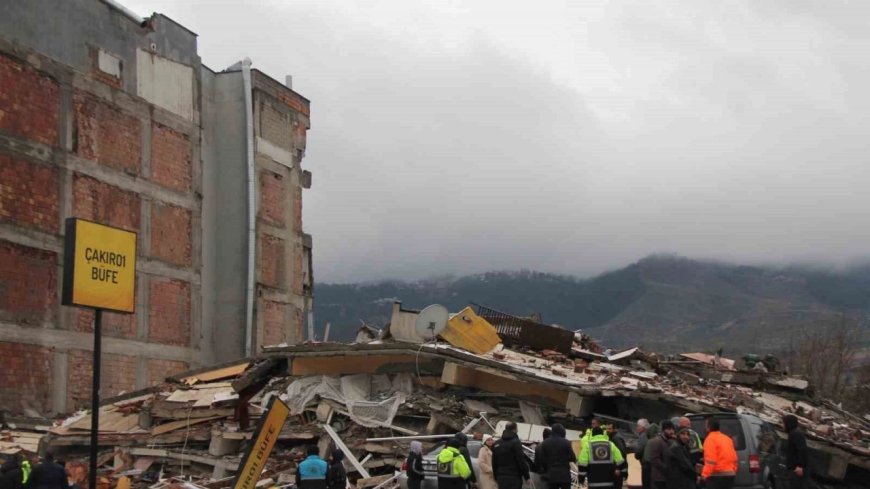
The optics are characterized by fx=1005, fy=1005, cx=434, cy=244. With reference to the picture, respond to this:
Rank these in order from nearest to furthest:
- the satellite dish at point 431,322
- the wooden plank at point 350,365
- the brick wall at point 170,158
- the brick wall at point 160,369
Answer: the wooden plank at point 350,365
the satellite dish at point 431,322
the brick wall at point 160,369
the brick wall at point 170,158

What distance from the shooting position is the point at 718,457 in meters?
13.2

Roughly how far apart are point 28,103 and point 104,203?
370 cm

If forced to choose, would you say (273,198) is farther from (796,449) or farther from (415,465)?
(796,449)

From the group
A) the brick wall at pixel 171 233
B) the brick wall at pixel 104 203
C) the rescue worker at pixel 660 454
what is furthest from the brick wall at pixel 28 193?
the rescue worker at pixel 660 454

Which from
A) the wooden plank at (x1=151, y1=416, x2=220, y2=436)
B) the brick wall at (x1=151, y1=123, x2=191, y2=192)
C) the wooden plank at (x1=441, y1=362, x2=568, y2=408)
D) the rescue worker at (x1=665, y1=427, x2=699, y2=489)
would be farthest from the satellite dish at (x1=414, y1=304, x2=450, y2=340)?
the brick wall at (x1=151, y1=123, x2=191, y2=192)

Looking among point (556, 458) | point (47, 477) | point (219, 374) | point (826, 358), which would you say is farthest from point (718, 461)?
point (826, 358)

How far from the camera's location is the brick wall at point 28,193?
2509 cm

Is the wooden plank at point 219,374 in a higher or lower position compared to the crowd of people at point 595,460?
higher

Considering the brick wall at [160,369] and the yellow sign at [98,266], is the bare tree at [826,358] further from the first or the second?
the yellow sign at [98,266]

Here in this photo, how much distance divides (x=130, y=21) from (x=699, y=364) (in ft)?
63.4

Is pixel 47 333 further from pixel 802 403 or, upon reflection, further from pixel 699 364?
pixel 802 403

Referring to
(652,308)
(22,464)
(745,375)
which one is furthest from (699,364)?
(652,308)

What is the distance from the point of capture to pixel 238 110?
34.4 meters

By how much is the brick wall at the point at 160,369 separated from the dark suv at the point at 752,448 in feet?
61.0
